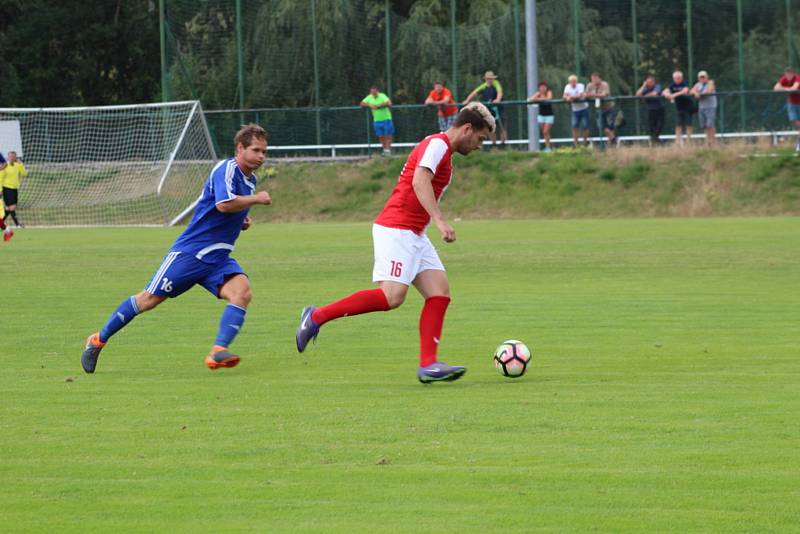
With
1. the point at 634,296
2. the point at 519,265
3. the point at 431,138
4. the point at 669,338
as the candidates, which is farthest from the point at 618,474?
the point at 519,265

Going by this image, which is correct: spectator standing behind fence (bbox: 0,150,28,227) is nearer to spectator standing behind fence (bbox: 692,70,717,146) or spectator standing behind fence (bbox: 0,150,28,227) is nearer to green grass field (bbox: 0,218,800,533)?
green grass field (bbox: 0,218,800,533)

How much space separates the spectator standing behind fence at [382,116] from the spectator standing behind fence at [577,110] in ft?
15.3

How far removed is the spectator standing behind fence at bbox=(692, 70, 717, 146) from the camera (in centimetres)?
3238

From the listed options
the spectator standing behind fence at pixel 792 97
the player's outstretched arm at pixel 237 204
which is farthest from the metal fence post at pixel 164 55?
the player's outstretched arm at pixel 237 204

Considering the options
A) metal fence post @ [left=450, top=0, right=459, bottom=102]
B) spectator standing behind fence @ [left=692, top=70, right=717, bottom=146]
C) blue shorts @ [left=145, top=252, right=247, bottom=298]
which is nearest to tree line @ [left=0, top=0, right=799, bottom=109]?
metal fence post @ [left=450, top=0, right=459, bottom=102]

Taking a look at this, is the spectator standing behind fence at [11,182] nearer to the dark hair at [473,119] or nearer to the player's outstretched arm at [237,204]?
the player's outstretched arm at [237,204]

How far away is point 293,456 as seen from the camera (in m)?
6.50

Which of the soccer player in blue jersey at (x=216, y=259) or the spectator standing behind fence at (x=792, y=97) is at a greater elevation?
the spectator standing behind fence at (x=792, y=97)

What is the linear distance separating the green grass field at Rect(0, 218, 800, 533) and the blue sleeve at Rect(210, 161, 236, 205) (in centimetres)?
125

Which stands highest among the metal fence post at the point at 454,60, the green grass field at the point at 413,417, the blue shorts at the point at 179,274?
the metal fence post at the point at 454,60

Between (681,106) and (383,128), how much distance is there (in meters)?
7.58

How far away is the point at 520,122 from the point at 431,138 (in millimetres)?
26200

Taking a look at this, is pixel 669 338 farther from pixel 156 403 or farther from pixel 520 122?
pixel 520 122

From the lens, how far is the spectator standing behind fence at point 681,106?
1281 inches
